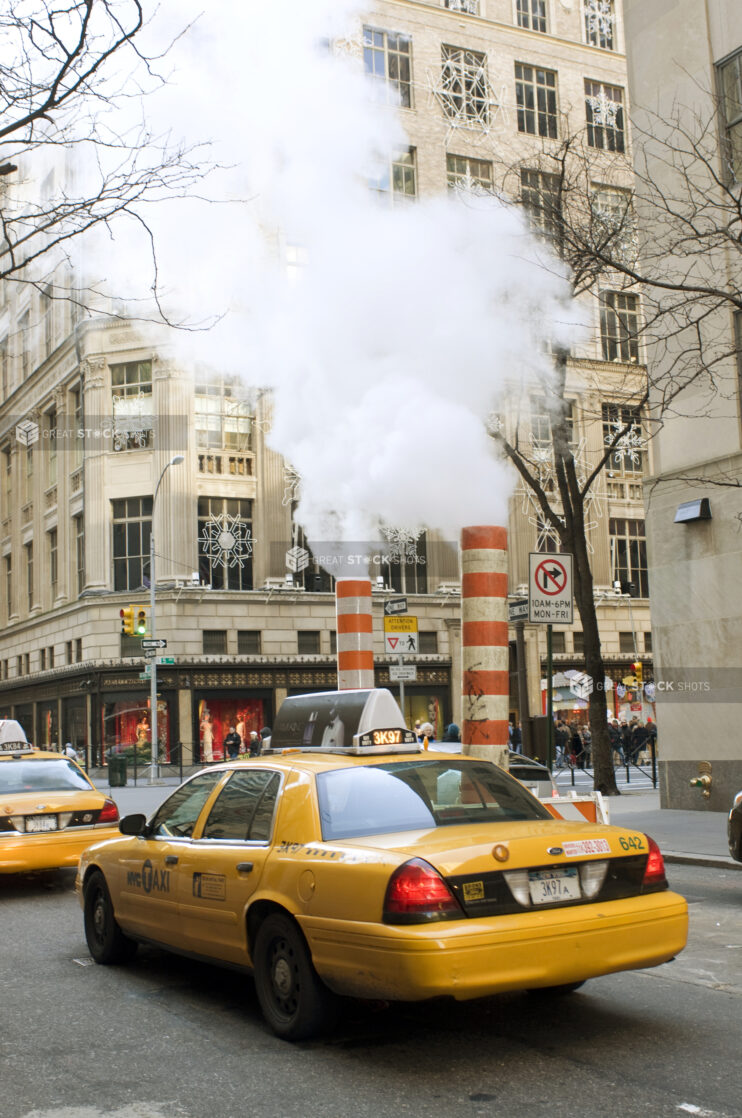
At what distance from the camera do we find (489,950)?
430 centimetres

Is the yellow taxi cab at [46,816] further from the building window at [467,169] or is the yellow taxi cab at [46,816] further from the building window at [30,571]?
the building window at [30,571]

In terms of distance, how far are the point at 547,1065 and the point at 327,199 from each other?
1216 cm

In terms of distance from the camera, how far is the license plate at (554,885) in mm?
4586

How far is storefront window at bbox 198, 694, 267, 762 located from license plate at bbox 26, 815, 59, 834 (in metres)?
27.5

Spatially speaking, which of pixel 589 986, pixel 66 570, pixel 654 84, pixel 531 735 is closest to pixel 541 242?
pixel 654 84

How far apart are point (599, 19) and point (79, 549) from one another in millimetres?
29291

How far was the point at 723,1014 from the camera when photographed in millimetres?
5195

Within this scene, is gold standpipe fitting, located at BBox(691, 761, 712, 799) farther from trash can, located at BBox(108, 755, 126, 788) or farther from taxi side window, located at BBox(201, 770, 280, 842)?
trash can, located at BBox(108, 755, 126, 788)

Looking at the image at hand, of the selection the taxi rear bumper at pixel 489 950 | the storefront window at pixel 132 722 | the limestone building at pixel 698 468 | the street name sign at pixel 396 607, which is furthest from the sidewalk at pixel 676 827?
the storefront window at pixel 132 722

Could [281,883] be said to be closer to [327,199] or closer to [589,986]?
[589,986]

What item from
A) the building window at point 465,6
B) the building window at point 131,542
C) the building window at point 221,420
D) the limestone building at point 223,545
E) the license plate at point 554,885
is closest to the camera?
the license plate at point 554,885

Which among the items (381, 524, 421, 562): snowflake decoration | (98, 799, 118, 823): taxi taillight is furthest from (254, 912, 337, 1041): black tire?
(381, 524, 421, 562): snowflake decoration

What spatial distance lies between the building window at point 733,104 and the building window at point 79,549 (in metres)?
30.5

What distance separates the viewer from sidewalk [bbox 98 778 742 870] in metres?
10.9
